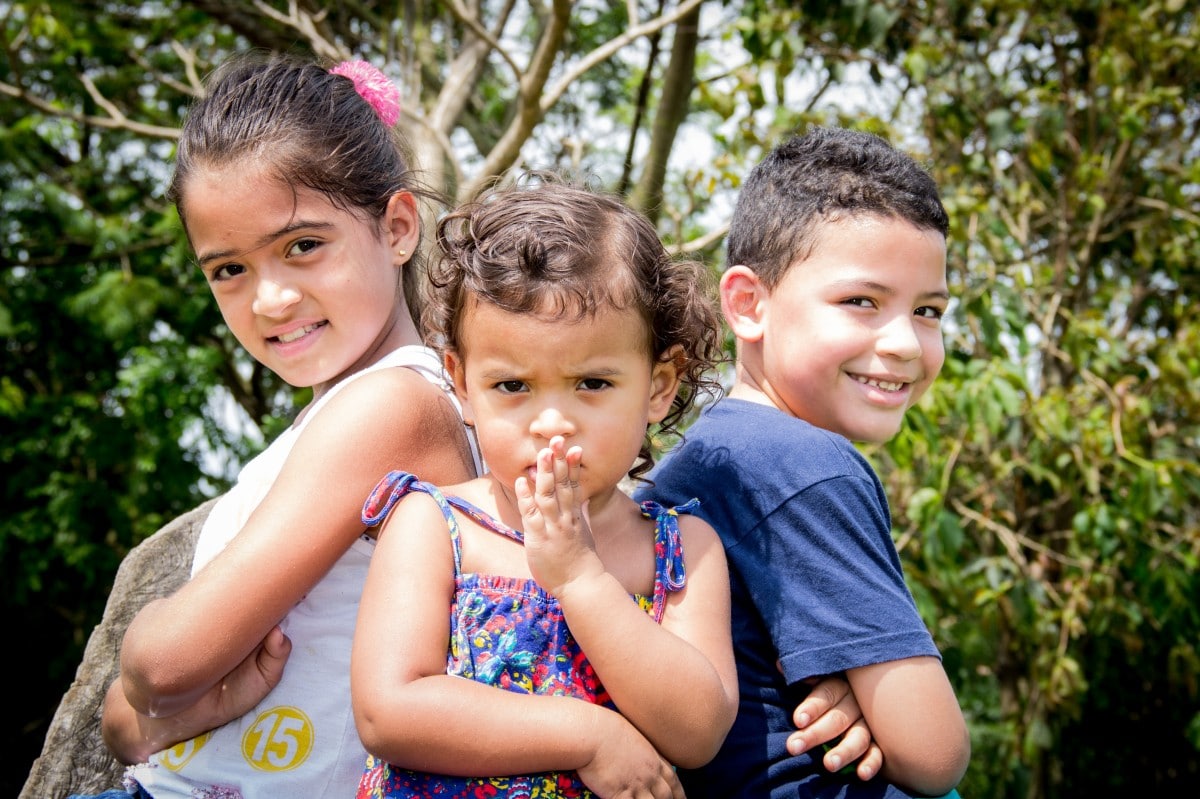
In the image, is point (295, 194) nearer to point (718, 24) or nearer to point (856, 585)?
point (856, 585)

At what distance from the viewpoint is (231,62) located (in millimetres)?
2123

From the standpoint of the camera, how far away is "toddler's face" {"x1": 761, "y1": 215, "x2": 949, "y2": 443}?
167 cm

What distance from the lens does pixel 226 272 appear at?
170cm

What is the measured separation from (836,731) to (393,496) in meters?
0.67

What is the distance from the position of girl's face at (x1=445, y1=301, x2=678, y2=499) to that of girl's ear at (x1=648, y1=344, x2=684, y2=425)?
78 mm

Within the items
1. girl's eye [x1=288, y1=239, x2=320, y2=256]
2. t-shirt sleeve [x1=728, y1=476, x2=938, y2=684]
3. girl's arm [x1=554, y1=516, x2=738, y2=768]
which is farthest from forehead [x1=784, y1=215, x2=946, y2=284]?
girl's eye [x1=288, y1=239, x2=320, y2=256]

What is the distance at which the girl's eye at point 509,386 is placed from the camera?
1.37m

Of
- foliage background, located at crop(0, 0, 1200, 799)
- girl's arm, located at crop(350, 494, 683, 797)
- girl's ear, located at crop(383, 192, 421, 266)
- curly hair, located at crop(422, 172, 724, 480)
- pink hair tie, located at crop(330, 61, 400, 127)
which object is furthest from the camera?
foliage background, located at crop(0, 0, 1200, 799)

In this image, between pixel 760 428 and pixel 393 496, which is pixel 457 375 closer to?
pixel 393 496

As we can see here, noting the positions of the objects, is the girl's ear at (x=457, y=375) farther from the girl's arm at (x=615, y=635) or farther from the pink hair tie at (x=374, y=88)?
the pink hair tie at (x=374, y=88)

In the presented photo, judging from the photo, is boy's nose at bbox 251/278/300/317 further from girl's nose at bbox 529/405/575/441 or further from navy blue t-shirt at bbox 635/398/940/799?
navy blue t-shirt at bbox 635/398/940/799

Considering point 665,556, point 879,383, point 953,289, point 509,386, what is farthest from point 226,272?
point 953,289

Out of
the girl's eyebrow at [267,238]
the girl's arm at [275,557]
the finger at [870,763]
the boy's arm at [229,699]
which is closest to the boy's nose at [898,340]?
the finger at [870,763]

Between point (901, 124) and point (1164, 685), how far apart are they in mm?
3370
